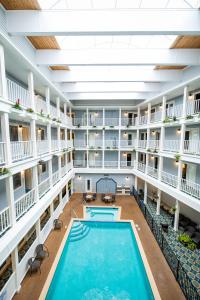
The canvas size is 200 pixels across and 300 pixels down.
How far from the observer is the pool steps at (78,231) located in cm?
1121

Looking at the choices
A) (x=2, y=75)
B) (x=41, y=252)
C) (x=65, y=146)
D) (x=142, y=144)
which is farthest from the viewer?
(x=142, y=144)

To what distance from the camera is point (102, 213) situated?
1501 cm

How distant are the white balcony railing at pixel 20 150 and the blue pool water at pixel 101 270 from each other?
645 cm

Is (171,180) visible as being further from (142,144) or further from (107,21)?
(107,21)

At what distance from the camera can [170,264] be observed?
845 cm

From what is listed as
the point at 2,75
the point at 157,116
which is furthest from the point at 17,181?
the point at 157,116

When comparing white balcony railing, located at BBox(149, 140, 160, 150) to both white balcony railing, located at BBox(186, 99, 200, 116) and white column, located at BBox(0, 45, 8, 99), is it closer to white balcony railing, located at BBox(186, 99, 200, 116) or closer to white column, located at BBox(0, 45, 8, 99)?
white balcony railing, located at BBox(186, 99, 200, 116)

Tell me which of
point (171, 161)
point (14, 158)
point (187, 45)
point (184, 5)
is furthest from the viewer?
point (171, 161)

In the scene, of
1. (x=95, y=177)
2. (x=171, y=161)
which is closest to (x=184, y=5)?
(x=171, y=161)

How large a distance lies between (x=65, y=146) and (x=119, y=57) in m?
9.78

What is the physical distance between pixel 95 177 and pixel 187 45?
15.7m

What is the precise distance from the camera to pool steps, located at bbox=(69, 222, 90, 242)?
11.2m

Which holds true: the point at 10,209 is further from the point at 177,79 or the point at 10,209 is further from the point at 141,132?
the point at 141,132

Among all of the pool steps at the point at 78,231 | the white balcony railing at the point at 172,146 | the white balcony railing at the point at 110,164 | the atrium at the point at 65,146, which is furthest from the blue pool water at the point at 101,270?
the white balcony railing at the point at 110,164
